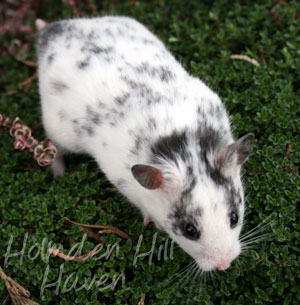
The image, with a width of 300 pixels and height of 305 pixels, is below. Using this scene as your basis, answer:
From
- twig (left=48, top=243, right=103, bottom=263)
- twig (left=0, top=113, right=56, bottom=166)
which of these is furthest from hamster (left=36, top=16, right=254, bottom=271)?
twig (left=48, top=243, right=103, bottom=263)

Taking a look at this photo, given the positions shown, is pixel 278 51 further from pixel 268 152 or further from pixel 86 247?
pixel 86 247

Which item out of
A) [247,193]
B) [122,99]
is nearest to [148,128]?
[122,99]

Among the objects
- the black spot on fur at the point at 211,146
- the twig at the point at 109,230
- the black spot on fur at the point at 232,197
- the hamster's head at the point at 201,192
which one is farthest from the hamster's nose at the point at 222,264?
the twig at the point at 109,230

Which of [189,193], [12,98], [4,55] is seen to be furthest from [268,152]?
[4,55]

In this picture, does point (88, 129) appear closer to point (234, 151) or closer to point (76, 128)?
point (76, 128)

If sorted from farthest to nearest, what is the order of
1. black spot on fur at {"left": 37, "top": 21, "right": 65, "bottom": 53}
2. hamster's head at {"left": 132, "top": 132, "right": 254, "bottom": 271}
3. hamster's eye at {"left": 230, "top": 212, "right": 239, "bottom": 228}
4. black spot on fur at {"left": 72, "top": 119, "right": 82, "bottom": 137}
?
black spot on fur at {"left": 37, "top": 21, "right": 65, "bottom": 53}
black spot on fur at {"left": 72, "top": 119, "right": 82, "bottom": 137}
hamster's eye at {"left": 230, "top": 212, "right": 239, "bottom": 228}
hamster's head at {"left": 132, "top": 132, "right": 254, "bottom": 271}

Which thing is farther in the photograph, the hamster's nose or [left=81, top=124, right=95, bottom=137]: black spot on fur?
[left=81, top=124, right=95, bottom=137]: black spot on fur

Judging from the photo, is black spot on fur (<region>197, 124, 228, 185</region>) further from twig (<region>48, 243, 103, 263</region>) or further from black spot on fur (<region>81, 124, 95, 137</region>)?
twig (<region>48, 243, 103, 263</region>)
